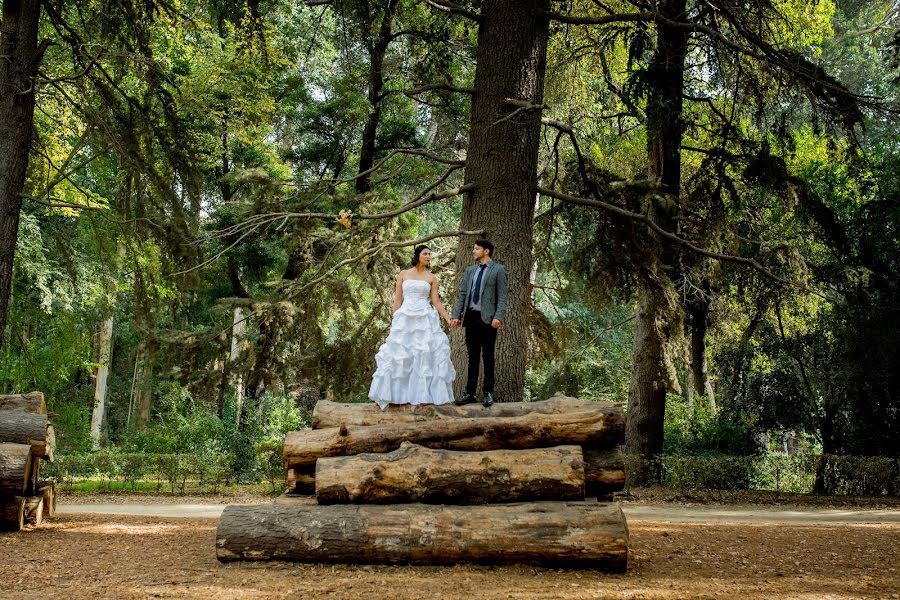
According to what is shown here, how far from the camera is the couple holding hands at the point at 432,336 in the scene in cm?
938

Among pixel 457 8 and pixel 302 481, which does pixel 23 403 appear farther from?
pixel 457 8

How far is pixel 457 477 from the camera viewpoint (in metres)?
8.00

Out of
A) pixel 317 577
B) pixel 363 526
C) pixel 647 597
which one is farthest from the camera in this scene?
pixel 363 526

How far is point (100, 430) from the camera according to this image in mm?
32031

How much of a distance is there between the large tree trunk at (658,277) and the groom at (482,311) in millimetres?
4161

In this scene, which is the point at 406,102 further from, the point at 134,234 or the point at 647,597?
the point at 647,597

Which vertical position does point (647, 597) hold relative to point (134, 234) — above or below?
below

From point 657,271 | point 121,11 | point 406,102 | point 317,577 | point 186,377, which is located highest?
point 406,102

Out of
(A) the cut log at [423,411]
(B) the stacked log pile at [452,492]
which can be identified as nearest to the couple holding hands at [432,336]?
(A) the cut log at [423,411]

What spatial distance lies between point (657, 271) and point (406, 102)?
38.9 ft

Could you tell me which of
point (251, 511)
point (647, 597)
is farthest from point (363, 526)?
point (647, 597)

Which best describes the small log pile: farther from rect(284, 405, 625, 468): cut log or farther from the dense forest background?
rect(284, 405, 625, 468): cut log

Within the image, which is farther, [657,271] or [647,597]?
[657,271]

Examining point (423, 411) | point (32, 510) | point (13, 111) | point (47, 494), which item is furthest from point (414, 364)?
point (13, 111)
